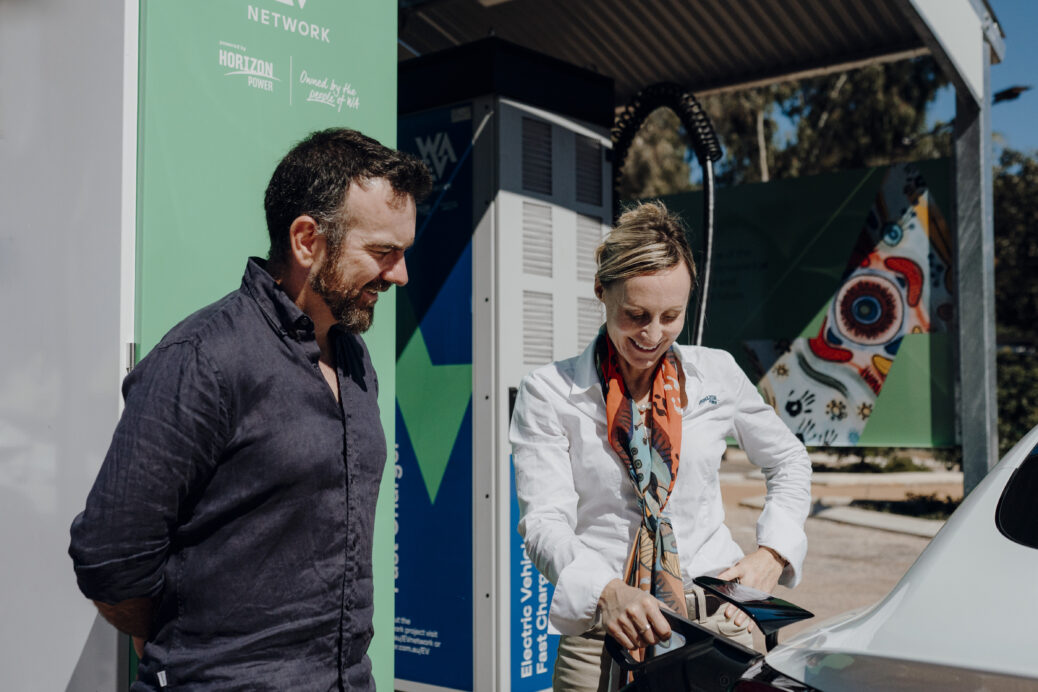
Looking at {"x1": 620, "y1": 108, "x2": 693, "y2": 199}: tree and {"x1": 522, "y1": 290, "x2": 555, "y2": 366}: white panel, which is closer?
{"x1": 522, "y1": 290, "x2": 555, "y2": 366}: white panel

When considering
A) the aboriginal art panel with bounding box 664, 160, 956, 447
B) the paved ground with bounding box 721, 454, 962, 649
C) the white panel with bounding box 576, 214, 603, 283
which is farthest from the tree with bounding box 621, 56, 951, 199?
the white panel with bounding box 576, 214, 603, 283

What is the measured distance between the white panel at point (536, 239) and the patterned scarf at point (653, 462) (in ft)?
9.00

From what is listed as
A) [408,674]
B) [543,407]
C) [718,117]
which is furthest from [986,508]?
[718,117]

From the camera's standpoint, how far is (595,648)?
249 centimetres

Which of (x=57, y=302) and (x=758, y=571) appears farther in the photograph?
(x=57, y=302)

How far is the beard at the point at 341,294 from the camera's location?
2.02m

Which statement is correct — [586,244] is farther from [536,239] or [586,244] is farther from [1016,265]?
[1016,265]

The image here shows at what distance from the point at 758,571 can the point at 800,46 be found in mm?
4985

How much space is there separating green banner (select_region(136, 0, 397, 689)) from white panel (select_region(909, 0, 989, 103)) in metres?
2.80

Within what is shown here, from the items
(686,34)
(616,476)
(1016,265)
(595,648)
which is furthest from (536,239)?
Result: (1016,265)

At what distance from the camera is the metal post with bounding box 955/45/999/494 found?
17.9 feet

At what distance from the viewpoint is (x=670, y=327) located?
2.45 m

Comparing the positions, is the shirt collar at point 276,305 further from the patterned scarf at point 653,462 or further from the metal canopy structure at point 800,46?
the metal canopy structure at point 800,46

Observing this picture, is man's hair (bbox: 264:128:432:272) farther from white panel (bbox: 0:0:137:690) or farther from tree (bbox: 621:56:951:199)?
tree (bbox: 621:56:951:199)
